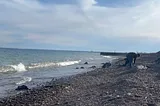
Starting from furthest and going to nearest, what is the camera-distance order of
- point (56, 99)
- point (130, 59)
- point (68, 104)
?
point (130, 59)
point (56, 99)
point (68, 104)

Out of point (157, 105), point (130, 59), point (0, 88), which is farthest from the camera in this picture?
point (130, 59)

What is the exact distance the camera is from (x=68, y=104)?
15.1 meters

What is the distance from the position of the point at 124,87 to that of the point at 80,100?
3266mm

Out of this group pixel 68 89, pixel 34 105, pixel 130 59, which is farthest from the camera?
pixel 130 59

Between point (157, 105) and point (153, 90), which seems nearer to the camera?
point (157, 105)

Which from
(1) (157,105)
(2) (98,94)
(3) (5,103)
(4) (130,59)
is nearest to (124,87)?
(2) (98,94)

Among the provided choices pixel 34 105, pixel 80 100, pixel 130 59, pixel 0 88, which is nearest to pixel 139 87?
pixel 80 100

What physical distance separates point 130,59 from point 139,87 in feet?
57.6

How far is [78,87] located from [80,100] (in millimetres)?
5650

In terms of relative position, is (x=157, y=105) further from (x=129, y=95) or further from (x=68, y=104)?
(x=68, y=104)

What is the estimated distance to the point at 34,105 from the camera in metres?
16.1

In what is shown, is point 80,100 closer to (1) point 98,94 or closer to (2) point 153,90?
(1) point 98,94

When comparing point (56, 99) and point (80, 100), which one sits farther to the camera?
point (56, 99)

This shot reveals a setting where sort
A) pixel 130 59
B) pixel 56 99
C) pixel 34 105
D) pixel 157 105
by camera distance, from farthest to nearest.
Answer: pixel 130 59, pixel 56 99, pixel 34 105, pixel 157 105
